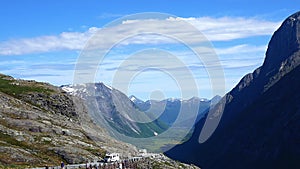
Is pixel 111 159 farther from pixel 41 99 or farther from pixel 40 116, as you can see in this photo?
pixel 41 99

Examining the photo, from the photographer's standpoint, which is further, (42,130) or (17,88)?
(17,88)

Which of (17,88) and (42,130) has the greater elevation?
(17,88)

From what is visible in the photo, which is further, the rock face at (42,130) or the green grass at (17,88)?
the green grass at (17,88)

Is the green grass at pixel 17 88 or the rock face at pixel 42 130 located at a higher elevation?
the green grass at pixel 17 88

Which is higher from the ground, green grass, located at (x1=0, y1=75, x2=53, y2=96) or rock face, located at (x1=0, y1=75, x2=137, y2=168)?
green grass, located at (x1=0, y1=75, x2=53, y2=96)

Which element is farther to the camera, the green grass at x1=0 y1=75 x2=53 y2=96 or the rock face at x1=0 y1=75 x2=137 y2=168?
the green grass at x1=0 y1=75 x2=53 y2=96

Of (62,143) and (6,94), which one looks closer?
(62,143)

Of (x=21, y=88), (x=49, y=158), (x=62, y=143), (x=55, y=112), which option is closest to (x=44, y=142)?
(x=62, y=143)

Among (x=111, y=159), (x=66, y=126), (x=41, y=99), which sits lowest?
(x=111, y=159)
